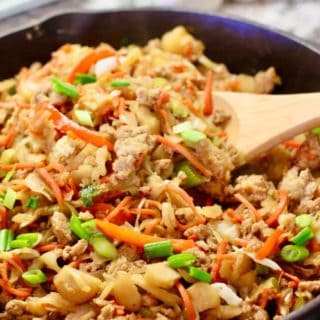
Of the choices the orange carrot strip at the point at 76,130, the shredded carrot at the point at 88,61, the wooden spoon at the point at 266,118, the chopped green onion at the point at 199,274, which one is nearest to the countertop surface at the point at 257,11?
the shredded carrot at the point at 88,61

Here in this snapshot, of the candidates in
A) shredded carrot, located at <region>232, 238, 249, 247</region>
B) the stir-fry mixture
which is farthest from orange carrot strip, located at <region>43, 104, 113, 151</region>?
shredded carrot, located at <region>232, 238, 249, 247</region>

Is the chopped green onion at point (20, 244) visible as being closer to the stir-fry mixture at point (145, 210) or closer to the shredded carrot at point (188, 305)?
the stir-fry mixture at point (145, 210)

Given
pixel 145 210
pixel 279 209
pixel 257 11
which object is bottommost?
pixel 279 209

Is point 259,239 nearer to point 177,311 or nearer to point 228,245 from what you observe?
point 228,245

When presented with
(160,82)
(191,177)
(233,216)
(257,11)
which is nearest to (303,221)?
(233,216)

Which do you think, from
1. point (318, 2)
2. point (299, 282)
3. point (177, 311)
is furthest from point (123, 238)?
point (318, 2)

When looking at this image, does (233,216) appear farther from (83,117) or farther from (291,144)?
(83,117)

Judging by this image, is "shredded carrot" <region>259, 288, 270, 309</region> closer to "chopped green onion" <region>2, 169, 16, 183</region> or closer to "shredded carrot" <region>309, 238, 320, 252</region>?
"shredded carrot" <region>309, 238, 320, 252</region>
